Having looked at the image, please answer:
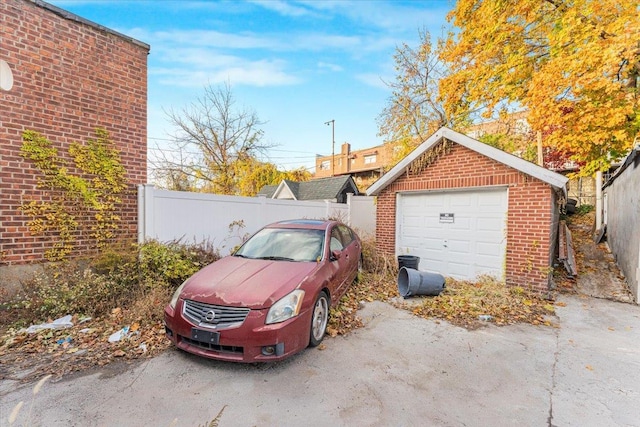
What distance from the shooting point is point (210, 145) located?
19.3 m

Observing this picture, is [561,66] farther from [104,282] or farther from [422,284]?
[104,282]

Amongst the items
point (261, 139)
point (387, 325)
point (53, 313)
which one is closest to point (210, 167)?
point (261, 139)

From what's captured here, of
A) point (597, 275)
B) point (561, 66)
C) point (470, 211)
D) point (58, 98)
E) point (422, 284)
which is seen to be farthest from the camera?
point (561, 66)

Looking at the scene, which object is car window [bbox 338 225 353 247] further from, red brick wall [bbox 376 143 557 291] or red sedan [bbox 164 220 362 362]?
red brick wall [bbox 376 143 557 291]

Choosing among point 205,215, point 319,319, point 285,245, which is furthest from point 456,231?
point 205,215

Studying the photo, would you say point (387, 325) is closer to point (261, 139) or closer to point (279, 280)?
point (279, 280)

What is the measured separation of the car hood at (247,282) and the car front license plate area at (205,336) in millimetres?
311

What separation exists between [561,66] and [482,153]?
3738 mm

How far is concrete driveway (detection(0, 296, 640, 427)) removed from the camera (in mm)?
2568

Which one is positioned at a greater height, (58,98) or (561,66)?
(561,66)

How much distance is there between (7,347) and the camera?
12.0ft

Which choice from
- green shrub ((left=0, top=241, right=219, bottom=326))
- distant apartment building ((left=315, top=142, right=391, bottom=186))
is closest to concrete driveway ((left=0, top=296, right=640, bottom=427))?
green shrub ((left=0, top=241, right=219, bottom=326))

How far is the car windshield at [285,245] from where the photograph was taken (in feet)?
14.9

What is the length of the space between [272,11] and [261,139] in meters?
12.4
